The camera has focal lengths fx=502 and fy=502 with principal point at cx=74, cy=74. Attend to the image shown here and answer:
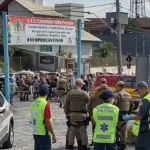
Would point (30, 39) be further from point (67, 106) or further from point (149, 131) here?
point (149, 131)

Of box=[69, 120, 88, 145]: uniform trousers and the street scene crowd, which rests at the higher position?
the street scene crowd

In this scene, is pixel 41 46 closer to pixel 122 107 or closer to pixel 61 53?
pixel 61 53

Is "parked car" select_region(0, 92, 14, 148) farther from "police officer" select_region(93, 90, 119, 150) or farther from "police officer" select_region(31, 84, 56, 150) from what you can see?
"police officer" select_region(93, 90, 119, 150)

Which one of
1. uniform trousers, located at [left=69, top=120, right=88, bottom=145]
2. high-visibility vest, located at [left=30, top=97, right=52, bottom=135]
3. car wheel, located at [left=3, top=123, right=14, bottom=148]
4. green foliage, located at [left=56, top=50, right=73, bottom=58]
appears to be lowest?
car wheel, located at [left=3, top=123, right=14, bottom=148]

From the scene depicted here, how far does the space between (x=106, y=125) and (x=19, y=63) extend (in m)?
47.3

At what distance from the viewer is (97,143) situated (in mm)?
8680

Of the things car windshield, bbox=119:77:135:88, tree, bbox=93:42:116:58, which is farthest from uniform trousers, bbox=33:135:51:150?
tree, bbox=93:42:116:58

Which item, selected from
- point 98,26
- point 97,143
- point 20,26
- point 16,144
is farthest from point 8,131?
point 98,26

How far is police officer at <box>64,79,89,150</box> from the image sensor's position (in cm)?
1153

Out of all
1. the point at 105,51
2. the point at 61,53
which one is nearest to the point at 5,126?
the point at 61,53

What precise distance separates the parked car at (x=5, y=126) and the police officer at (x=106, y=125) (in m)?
3.53

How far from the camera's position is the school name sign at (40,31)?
23203mm

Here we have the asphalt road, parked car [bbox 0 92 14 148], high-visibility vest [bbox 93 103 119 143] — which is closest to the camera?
high-visibility vest [bbox 93 103 119 143]

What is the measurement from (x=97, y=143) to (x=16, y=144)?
5.19m
